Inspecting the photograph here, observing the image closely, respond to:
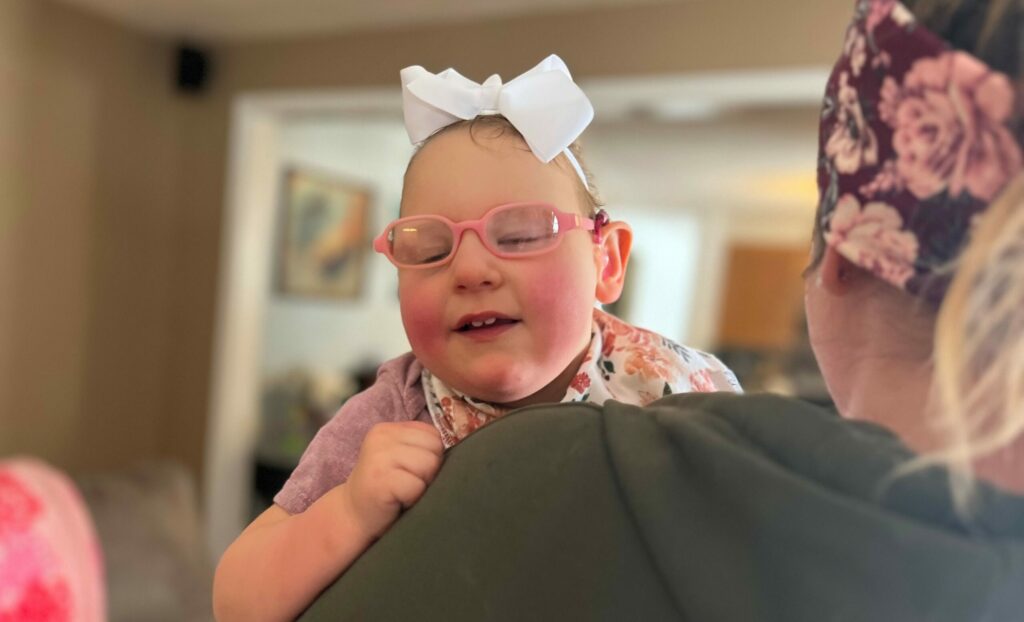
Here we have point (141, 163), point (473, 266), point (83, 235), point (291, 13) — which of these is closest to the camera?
point (473, 266)

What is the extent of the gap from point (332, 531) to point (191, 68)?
3.07 meters

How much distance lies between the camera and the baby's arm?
0.52 m

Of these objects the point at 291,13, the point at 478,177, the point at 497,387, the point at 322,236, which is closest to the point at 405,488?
the point at 497,387

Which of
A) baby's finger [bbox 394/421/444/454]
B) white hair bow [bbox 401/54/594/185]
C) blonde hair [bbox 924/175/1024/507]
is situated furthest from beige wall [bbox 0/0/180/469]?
blonde hair [bbox 924/175/1024/507]

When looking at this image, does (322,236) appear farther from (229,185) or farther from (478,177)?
(478,177)

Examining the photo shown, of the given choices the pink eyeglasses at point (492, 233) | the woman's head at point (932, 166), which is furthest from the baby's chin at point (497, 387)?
the woman's head at point (932, 166)

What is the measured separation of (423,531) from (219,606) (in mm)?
247

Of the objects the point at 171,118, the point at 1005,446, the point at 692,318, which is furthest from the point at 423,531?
the point at 692,318

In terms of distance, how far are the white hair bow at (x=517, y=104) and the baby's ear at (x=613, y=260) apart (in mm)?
83

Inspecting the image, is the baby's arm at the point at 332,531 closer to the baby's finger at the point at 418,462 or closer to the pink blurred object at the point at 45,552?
the baby's finger at the point at 418,462

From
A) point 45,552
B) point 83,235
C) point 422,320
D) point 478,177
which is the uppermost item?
point 478,177

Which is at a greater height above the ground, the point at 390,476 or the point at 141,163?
the point at 141,163

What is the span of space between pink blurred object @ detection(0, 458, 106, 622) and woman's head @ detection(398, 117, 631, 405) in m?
1.71

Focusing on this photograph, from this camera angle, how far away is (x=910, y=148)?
404 mm
